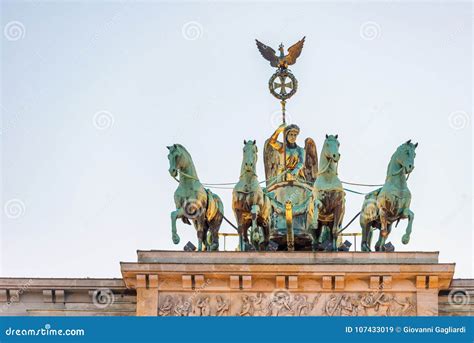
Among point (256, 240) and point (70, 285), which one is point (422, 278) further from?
point (70, 285)

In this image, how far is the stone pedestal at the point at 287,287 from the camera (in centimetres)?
3412

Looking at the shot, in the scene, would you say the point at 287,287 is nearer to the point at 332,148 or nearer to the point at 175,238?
the point at 175,238

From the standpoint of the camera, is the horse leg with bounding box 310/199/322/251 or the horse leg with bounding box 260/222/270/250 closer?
the horse leg with bounding box 310/199/322/251

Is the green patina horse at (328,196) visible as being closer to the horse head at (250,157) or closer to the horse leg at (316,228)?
the horse leg at (316,228)

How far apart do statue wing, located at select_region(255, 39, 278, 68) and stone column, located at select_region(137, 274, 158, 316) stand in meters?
7.02

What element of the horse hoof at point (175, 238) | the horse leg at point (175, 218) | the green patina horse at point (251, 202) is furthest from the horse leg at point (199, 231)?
the green patina horse at point (251, 202)

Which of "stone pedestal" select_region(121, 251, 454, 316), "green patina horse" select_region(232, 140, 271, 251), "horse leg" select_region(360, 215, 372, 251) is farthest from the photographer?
"horse leg" select_region(360, 215, 372, 251)

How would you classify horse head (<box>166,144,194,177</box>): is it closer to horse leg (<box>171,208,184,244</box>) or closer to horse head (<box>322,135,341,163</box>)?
horse leg (<box>171,208,184,244</box>)

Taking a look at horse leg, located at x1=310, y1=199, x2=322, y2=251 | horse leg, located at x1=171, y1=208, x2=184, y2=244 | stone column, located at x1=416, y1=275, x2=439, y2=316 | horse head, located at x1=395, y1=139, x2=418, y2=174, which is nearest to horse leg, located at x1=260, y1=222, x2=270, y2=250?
horse leg, located at x1=310, y1=199, x2=322, y2=251

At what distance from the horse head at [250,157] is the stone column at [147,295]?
2.63m

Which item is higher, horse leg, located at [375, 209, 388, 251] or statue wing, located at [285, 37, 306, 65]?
statue wing, located at [285, 37, 306, 65]

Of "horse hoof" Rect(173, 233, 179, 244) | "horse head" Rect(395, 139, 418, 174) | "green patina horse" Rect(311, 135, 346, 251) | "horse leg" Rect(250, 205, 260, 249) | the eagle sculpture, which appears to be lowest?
"horse hoof" Rect(173, 233, 179, 244)

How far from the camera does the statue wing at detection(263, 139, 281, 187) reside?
39.6 m
